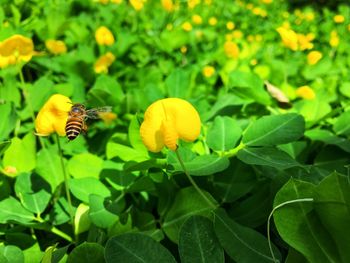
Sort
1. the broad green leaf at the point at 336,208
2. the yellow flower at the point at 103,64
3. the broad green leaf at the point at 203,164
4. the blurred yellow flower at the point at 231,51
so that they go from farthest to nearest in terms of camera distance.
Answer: the blurred yellow flower at the point at 231,51 < the yellow flower at the point at 103,64 < the broad green leaf at the point at 203,164 < the broad green leaf at the point at 336,208

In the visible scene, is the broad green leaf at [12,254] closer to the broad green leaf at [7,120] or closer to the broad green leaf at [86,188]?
the broad green leaf at [86,188]

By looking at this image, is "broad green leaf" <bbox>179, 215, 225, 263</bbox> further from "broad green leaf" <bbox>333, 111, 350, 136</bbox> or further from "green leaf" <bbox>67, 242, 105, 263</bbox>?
"broad green leaf" <bbox>333, 111, 350, 136</bbox>

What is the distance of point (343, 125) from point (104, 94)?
0.74 m

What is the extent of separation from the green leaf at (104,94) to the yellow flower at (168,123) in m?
0.54

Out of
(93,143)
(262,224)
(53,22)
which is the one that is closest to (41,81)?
(93,143)

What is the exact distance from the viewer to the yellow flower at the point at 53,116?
3.04ft

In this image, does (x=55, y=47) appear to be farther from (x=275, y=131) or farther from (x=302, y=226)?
(x=302, y=226)

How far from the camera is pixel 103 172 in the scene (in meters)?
1.11

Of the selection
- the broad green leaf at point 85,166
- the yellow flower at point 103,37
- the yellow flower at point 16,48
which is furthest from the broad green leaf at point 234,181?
the yellow flower at point 103,37

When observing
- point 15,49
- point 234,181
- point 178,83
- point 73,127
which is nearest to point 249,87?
point 178,83

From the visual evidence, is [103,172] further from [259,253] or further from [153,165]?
[259,253]

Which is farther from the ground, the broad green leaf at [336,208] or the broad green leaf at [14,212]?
the broad green leaf at [336,208]

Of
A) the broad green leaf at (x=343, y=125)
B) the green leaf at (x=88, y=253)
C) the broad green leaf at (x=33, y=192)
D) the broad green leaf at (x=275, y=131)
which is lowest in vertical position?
the broad green leaf at (x=33, y=192)

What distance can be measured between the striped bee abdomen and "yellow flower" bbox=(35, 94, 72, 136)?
0.09 ft
